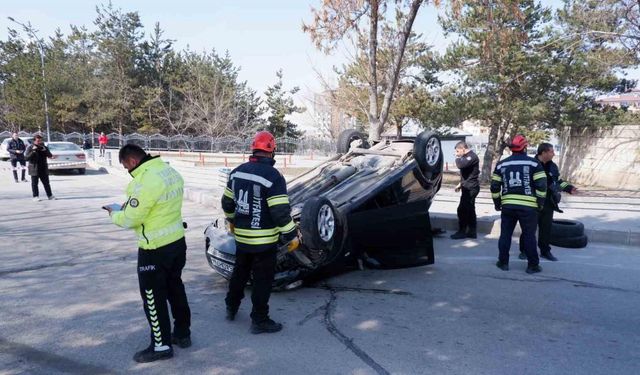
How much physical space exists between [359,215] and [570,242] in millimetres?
3709

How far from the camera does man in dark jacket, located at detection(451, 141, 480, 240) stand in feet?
25.0

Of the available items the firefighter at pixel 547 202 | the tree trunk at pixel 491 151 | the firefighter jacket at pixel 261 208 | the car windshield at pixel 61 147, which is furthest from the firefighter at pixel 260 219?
the tree trunk at pixel 491 151

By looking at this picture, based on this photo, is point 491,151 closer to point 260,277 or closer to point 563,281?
point 563,281

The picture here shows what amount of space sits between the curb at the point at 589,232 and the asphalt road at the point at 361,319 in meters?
0.44

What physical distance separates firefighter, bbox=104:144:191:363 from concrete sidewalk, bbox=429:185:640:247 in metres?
5.87

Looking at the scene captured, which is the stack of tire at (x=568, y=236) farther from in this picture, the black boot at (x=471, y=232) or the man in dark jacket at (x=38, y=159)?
the man in dark jacket at (x=38, y=159)

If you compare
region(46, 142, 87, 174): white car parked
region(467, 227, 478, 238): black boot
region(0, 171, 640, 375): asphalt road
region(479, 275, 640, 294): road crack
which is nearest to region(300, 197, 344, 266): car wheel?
region(0, 171, 640, 375): asphalt road

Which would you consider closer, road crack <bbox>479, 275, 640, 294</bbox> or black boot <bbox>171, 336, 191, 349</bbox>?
black boot <bbox>171, 336, 191, 349</bbox>

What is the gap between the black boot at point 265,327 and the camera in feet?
13.9

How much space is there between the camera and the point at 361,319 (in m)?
4.58

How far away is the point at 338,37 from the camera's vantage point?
43.7 feet

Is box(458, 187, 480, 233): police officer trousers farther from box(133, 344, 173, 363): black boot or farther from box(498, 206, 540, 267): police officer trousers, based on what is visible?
box(133, 344, 173, 363): black boot

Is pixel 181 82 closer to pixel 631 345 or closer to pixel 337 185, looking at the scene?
pixel 337 185

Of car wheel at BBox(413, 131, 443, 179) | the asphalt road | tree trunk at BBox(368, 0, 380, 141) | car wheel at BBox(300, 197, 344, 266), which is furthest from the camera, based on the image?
tree trunk at BBox(368, 0, 380, 141)
